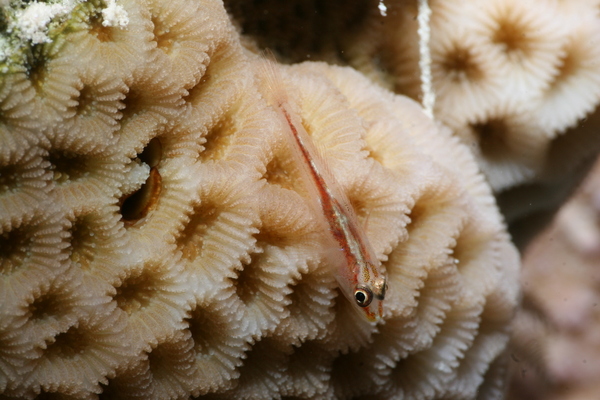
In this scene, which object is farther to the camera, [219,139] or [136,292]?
[219,139]

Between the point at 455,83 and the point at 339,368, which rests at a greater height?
the point at 455,83

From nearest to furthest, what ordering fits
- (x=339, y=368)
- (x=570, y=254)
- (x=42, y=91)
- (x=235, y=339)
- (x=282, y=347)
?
1. (x=42, y=91)
2. (x=235, y=339)
3. (x=282, y=347)
4. (x=339, y=368)
5. (x=570, y=254)

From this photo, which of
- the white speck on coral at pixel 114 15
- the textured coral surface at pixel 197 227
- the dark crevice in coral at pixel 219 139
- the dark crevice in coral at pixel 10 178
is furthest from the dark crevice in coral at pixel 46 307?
the white speck on coral at pixel 114 15

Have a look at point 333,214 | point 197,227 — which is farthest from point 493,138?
point 197,227

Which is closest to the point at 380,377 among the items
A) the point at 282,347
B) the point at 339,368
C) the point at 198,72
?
the point at 339,368

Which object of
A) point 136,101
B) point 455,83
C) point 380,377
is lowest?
point 380,377

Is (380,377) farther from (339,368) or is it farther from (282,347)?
(282,347)

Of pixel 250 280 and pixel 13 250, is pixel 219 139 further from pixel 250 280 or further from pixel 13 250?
pixel 13 250
